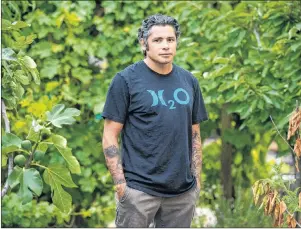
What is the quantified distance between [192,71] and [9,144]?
2.25 meters

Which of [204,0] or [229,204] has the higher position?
[204,0]

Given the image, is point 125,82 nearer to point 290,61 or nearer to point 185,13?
point 290,61

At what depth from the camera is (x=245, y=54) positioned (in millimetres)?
5723

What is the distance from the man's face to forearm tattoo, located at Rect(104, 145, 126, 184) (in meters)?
0.47

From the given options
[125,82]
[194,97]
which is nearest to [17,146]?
[125,82]

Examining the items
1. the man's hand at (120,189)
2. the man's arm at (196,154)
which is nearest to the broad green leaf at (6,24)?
the man's hand at (120,189)

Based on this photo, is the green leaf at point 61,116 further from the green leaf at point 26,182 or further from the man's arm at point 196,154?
the man's arm at point 196,154

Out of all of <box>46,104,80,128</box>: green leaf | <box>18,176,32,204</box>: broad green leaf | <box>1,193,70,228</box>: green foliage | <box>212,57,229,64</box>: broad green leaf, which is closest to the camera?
<box>18,176,32,204</box>: broad green leaf

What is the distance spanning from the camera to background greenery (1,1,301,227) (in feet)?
17.8

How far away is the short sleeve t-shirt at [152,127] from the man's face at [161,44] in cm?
8

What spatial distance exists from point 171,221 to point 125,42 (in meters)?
2.46

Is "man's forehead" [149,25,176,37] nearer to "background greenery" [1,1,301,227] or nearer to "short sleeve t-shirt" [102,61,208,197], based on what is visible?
"short sleeve t-shirt" [102,61,208,197]

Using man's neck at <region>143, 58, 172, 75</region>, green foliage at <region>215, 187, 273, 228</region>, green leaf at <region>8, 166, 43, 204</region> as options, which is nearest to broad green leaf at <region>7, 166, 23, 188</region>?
green leaf at <region>8, 166, 43, 204</region>

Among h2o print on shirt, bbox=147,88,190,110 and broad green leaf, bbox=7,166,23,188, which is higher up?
h2o print on shirt, bbox=147,88,190,110
